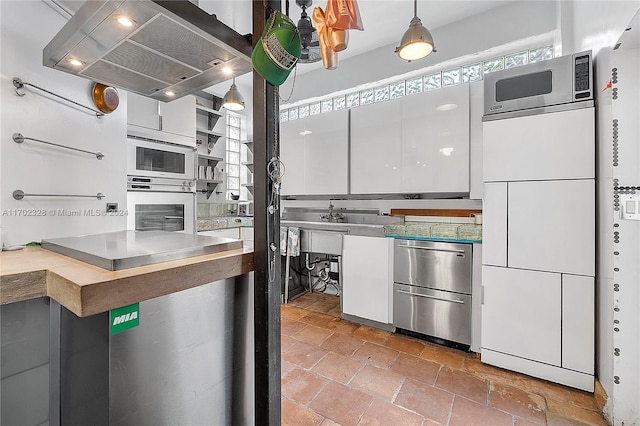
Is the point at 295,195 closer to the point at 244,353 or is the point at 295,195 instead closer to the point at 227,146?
the point at 227,146

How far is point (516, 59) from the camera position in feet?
9.64

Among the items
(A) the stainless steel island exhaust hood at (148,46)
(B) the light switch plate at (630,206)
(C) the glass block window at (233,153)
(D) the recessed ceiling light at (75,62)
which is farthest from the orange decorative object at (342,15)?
(C) the glass block window at (233,153)

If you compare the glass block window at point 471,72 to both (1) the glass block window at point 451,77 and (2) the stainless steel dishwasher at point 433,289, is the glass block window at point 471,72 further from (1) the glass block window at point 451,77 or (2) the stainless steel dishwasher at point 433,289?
(2) the stainless steel dishwasher at point 433,289

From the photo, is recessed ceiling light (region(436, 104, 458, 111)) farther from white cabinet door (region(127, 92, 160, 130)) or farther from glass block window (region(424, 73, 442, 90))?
white cabinet door (region(127, 92, 160, 130))

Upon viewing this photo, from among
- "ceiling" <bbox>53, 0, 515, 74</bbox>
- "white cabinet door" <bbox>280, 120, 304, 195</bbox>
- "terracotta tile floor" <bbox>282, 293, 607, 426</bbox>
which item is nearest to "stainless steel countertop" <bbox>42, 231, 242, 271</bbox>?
"terracotta tile floor" <bbox>282, 293, 607, 426</bbox>

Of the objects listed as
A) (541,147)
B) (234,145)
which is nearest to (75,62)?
(541,147)

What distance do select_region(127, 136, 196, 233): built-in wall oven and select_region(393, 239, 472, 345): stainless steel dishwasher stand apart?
8.71 ft

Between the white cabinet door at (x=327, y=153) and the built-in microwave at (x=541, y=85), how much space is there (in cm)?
166

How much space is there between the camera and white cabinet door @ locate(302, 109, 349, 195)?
3.55m

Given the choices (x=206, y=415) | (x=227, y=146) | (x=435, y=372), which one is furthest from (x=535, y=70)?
(x=227, y=146)

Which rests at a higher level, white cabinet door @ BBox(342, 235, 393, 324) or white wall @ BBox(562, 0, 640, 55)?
white wall @ BBox(562, 0, 640, 55)

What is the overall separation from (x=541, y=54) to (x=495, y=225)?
1973 mm

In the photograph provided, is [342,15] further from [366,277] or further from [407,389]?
[366,277]

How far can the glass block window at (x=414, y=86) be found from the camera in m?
3.47
